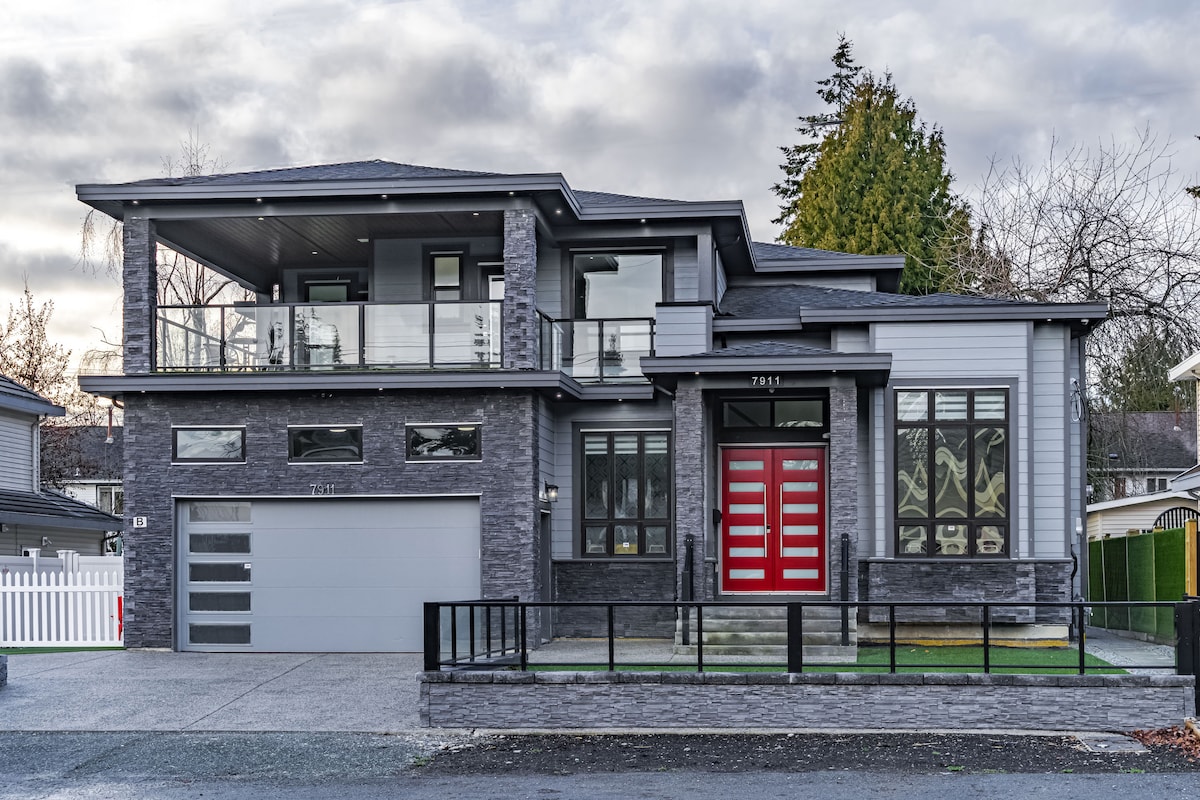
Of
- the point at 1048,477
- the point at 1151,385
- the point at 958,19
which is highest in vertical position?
the point at 958,19

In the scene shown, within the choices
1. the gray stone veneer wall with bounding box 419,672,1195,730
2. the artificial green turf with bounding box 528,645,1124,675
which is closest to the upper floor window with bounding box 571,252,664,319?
the artificial green turf with bounding box 528,645,1124,675

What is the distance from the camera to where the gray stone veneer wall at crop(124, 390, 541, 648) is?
19.4 m

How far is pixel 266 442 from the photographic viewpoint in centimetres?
1978

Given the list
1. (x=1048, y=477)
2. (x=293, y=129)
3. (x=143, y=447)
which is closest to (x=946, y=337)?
(x=1048, y=477)

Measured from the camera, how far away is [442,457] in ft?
64.3

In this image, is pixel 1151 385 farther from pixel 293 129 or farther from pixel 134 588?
pixel 134 588

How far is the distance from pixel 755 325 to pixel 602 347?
233cm

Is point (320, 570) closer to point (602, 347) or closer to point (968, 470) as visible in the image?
point (602, 347)

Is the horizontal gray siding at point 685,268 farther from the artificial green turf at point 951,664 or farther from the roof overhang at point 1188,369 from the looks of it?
the artificial green turf at point 951,664

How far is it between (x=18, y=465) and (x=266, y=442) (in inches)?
498

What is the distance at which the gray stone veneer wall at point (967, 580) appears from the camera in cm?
1866

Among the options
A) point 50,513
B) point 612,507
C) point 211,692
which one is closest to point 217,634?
point 211,692

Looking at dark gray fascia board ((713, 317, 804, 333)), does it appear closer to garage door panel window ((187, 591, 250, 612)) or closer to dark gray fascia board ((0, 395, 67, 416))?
garage door panel window ((187, 591, 250, 612))

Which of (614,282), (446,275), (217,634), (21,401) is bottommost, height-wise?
(217,634)
